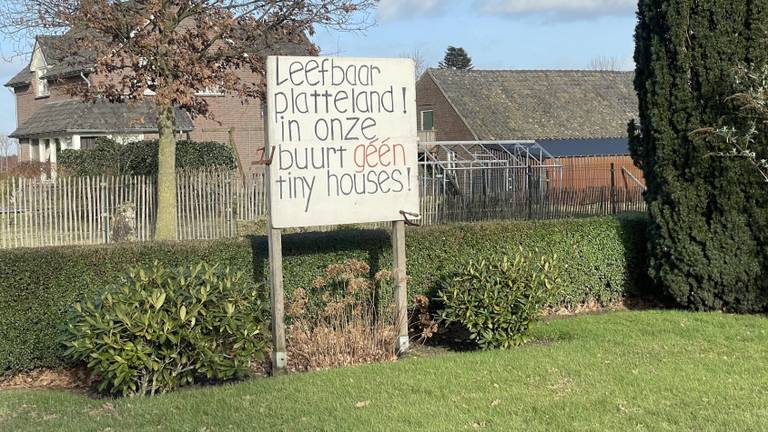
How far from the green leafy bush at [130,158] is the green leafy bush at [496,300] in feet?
46.4

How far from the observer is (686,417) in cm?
570

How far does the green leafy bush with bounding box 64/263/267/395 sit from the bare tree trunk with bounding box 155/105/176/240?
292 inches

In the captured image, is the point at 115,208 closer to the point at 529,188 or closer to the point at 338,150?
the point at 338,150

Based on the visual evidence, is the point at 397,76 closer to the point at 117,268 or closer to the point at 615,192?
the point at 117,268

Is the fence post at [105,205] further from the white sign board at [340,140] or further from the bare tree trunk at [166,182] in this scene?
the white sign board at [340,140]

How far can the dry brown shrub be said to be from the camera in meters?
7.66

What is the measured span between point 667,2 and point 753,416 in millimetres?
6057

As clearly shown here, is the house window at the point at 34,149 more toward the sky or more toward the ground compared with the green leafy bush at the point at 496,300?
more toward the sky

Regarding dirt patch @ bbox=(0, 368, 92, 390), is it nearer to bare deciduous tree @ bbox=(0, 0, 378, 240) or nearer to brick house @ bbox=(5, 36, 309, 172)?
bare deciduous tree @ bbox=(0, 0, 378, 240)

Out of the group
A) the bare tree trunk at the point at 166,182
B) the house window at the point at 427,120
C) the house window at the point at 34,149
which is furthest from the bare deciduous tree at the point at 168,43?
the house window at the point at 427,120

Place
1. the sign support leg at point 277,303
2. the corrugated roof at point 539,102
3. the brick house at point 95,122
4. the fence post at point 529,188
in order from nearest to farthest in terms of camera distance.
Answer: the sign support leg at point 277,303, the fence post at point 529,188, the brick house at point 95,122, the corrugated roof at point 539,102

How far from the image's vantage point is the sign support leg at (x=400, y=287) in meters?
8.16

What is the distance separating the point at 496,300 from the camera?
8062 millimetres

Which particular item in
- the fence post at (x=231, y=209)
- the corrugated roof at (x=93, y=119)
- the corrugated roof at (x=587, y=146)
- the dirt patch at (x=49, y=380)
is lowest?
the dirt patch at (x=49, y=380)
